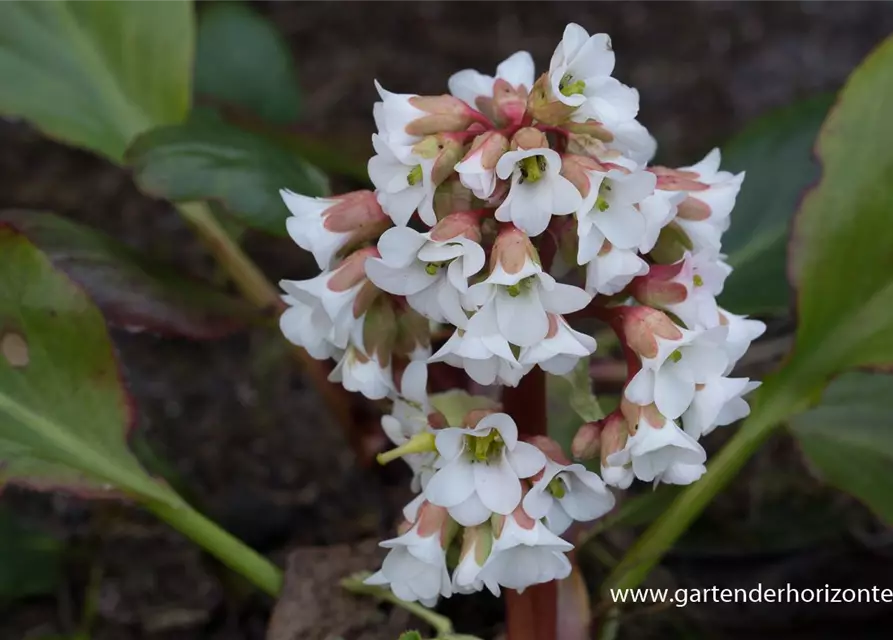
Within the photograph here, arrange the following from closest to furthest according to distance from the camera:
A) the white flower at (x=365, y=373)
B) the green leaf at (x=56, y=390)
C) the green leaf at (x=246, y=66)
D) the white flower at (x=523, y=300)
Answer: the white flower at (x=523, y=300), the white flower at (x=365, y=373), the green leaf at (x=56, y=390), the green leaf at (x=246, y=66)

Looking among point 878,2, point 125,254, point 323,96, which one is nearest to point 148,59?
point 125,254

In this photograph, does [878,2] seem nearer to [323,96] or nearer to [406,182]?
[323,96]

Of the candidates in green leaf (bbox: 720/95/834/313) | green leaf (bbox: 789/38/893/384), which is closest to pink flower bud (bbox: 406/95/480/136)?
green leaf (bbox: 789/38/893/384)

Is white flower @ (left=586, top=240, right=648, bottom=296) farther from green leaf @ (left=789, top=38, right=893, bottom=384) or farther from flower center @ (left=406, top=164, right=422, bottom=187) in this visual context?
green leaf @ (left=789, top=38, right=893, bottom=384)

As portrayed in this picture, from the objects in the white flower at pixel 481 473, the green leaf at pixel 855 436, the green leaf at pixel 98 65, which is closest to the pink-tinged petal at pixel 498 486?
the white flower at pixel 481 473

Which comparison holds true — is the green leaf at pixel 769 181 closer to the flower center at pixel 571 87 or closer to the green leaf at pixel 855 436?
the green leaf at pixel 855 436
